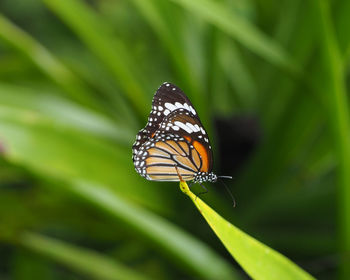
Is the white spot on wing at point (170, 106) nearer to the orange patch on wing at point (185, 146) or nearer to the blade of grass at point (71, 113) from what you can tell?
the orange patch on wing at point (185, 146)

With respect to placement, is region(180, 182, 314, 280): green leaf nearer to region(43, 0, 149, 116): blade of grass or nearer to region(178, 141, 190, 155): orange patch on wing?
region(178, 141, 190, 155): orange patch on wing

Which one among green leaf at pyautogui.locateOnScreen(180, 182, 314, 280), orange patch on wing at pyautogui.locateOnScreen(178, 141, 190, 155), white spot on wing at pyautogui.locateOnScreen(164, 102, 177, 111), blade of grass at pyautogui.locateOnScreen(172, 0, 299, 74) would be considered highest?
blade of grass at pyautogui.locateOnScreen(172, 0, 299, 74)

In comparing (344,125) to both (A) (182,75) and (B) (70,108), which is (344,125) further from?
(B) (70,108)

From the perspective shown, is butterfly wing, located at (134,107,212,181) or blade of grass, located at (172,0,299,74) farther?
blade of grass, located at (172,0,299,74)

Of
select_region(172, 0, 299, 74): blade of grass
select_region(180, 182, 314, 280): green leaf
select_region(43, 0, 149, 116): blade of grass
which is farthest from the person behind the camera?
select_region(43, 0, 149, 116): blade of grass

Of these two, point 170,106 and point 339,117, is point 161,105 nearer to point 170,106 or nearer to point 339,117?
point 170,106

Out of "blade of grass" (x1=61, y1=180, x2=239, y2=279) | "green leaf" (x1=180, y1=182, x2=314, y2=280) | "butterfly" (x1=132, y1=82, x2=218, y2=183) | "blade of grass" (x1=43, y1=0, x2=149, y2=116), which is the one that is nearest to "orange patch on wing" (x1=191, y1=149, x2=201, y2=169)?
"butterfly" (x1=132, y1=82, x2=218, y2=183)

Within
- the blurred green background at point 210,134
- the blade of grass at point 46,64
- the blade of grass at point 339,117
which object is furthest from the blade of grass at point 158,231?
the blade of grass at point 46,64
